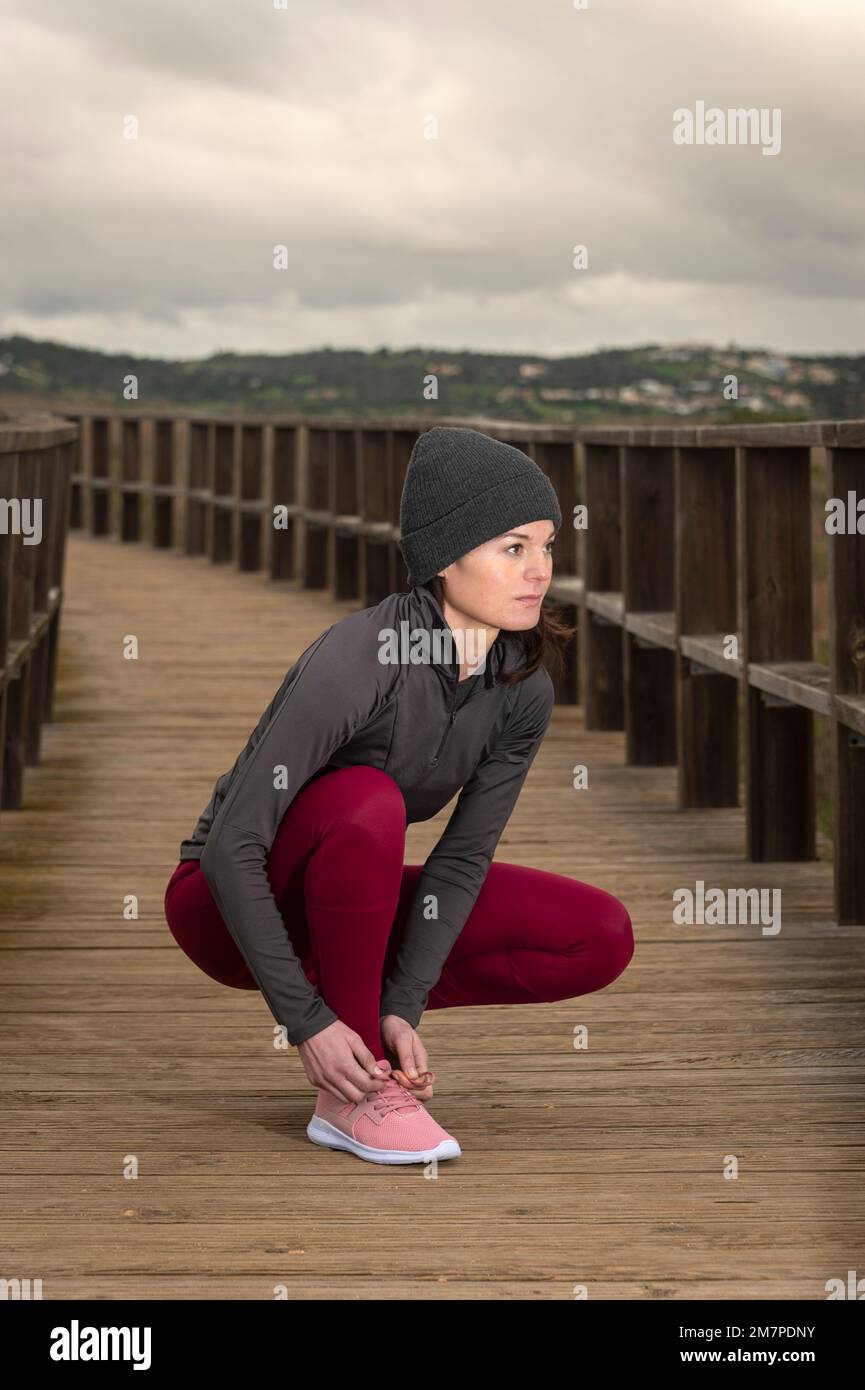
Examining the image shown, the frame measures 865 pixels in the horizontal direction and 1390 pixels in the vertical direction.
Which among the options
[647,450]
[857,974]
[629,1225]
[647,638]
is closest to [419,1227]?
[629,1225]

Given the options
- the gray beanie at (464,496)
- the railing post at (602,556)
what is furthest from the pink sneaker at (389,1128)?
the railing post at (602,556)

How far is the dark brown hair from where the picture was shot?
2984mm

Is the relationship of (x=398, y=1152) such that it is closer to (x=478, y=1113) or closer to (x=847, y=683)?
(x=478, y=1113)

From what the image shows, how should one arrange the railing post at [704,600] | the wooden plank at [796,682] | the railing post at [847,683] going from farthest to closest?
1. the railing post at [704,600]
2. the wooden plank at [796,682]
3. the railing post at [847,683]

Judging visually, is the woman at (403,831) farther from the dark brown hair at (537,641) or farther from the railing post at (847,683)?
the railing post at (847,683)

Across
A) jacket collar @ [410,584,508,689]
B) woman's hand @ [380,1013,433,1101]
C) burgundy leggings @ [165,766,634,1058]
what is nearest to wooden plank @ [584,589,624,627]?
burgundy leggings @ [165,766,634,1058]

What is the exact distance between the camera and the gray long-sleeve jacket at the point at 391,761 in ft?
9.04

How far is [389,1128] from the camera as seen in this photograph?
2854mm

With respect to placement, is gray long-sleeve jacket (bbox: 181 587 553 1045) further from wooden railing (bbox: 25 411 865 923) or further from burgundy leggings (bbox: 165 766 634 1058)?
wooden railing (bbox: 25 411 865 923)

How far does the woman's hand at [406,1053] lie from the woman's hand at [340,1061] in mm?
83

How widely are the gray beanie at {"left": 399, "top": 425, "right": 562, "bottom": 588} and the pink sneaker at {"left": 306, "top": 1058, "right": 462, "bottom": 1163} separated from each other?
777 mm

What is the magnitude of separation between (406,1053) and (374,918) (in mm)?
241

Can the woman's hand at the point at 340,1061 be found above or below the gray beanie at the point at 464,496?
below
